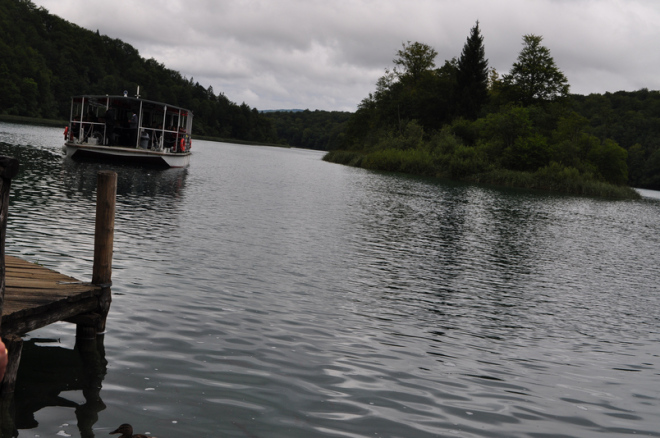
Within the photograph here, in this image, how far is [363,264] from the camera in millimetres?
12961

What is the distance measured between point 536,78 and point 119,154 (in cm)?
5875

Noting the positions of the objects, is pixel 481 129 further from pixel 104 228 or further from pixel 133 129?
pixel 104 228

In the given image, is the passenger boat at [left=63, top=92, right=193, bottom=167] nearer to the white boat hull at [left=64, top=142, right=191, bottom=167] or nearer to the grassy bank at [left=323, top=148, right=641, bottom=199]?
the white boat hull at [left=64, top=142, right=191, bottom=167]

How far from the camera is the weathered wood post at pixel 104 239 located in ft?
21.6

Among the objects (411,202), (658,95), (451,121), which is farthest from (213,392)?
(658,95)

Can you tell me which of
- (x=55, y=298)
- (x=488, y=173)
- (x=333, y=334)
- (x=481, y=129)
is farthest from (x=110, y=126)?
(x=481, y=129)

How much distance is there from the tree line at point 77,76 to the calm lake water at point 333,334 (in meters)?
104

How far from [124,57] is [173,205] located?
162 metres

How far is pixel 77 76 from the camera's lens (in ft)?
438

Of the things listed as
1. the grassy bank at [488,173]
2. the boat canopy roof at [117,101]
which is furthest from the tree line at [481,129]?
the boat canopy roof at [117,101]

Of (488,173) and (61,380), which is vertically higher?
(488,173)

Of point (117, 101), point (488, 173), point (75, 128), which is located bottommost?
point (75, 128)

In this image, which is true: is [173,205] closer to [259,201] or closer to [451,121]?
[259,201]

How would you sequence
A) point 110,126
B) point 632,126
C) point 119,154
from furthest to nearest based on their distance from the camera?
point 632,126, point 110,126, point 119,154
